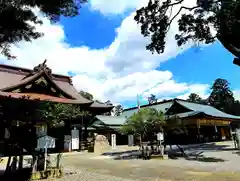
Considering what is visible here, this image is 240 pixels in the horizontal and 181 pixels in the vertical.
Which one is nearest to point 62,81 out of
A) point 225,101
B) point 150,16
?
point 150,16

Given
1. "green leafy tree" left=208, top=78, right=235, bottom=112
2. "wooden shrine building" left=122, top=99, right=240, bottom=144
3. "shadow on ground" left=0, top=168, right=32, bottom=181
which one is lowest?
"shadow on ground" left=0, top=168, right=32, bottom=181

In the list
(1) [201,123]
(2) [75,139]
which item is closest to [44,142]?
(2) [75,139]

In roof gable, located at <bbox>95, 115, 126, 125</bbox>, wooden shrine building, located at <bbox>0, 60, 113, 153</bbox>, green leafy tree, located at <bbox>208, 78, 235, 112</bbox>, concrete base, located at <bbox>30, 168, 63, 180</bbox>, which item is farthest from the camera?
green leafy tree, located at <bbox>208, 78, 235, 112</bbox>

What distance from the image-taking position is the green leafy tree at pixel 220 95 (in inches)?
2903

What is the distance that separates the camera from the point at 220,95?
256 feet

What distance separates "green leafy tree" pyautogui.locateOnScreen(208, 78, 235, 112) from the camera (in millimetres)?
73744

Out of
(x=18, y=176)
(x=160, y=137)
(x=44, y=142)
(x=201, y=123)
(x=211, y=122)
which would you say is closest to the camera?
(x=44, y=142)

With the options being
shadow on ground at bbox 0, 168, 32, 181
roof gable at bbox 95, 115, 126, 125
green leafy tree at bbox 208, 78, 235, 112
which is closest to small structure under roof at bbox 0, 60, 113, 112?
shadow on ground at bbox 0, 168, 32, 181

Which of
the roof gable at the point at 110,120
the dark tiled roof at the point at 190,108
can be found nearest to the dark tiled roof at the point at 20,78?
the roof gable at the point at 110,120

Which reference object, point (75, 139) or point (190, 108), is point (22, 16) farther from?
point (190, 108)

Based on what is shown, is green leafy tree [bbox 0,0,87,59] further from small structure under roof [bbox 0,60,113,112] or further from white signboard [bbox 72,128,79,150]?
white signboard [bbox 72,128,79,150]

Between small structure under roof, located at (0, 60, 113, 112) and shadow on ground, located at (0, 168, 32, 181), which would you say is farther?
small structure under roof, located at (0, 60, 113, 112)

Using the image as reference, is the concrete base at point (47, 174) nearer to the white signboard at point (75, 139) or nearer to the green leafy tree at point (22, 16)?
the green leafy tree at point (22, 16)

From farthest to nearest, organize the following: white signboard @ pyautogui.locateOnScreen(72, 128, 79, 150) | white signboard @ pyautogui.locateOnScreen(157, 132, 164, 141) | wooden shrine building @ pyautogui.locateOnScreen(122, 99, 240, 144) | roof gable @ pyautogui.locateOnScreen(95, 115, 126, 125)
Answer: roof gable @ pyautogui.locateOnScreen(95, 115, 126, 125)
wooden shrine building @ pyautogui.locateOnScreen(122, 99, 240, 144)
white signboard @ pyautogui.locateOnScreen(72, 128, 79, 150)
white signboard @ pyautogui.locateOnScreen(157, 132, 164, 141)
